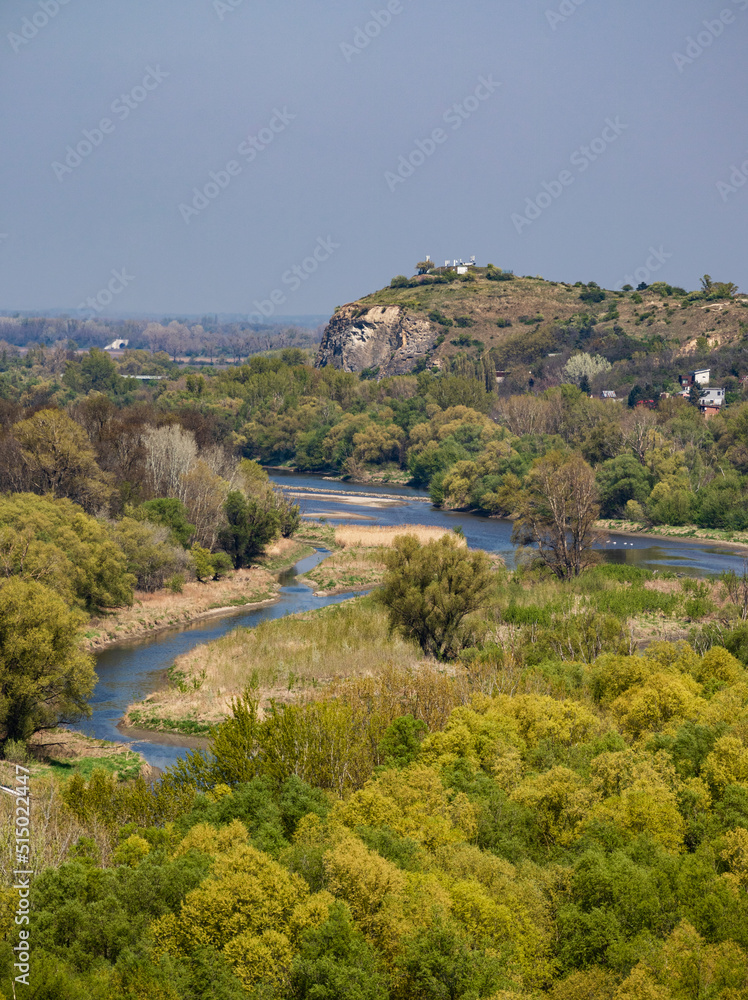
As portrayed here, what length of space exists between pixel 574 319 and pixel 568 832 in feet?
506

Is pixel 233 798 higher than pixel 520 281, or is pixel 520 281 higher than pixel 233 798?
pixel 520 281

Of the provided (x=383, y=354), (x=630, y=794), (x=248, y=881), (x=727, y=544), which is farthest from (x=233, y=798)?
(x=383, y=354)

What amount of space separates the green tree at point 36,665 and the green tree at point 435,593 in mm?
14318

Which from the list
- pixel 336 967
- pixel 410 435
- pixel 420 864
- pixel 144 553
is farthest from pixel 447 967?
pixel 410 435

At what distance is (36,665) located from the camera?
3209 cm

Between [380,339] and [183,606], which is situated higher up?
[380,339]

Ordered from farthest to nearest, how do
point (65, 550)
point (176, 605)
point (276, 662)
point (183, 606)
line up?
point (183, 606) → point (176, 605) → point (65, 550) → point (276, 662)

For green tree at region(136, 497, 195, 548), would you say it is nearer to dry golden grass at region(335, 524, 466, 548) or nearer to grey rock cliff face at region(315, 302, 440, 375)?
dry golden grass at region(335, 524, 466, 548)

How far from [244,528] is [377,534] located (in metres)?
12.4

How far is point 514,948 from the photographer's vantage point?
16438 millimetres

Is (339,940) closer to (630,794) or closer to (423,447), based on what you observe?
(630,794)

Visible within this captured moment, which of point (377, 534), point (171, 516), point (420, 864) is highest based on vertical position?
point (171, 516)

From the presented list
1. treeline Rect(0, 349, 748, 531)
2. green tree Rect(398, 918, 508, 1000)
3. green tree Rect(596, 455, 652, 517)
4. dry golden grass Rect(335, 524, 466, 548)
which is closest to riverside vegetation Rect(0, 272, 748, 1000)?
green tree Rect(398, 918, 508, 1000)

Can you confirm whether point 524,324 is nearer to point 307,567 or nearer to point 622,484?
point 622,484
